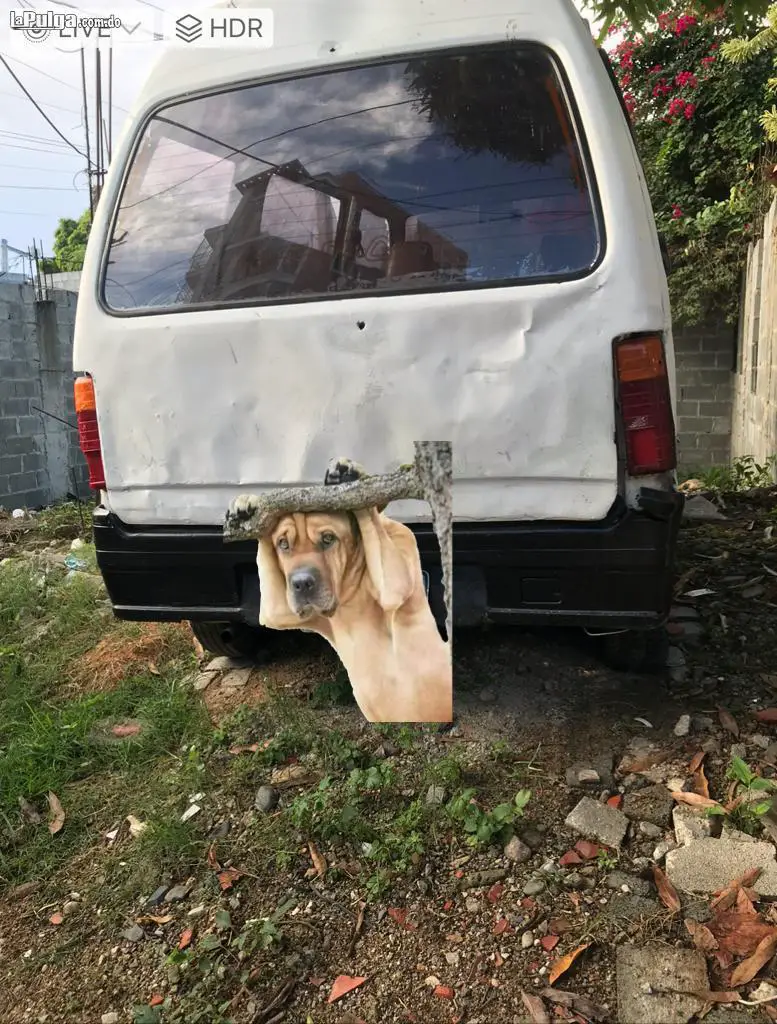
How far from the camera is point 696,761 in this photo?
2354 mm

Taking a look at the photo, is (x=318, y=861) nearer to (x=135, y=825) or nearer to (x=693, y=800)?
(x=135, y=825)

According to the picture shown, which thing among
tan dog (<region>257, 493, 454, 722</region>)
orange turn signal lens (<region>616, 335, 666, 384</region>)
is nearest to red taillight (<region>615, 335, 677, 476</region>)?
orange turn signal lens (<region>616, 335, 666, 384</region>)

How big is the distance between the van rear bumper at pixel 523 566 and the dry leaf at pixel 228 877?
27.3 inches

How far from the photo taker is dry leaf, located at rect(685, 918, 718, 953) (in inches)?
68.9

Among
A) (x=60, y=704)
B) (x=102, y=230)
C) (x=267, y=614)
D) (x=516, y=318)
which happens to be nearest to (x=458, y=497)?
(x=516, y=318)

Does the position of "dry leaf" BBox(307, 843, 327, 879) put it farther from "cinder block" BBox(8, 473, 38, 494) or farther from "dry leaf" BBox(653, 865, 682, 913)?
"cinder block" BBox(8, 473, 38, 494)

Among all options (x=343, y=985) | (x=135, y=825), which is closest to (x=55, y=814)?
(x=135, y=825)

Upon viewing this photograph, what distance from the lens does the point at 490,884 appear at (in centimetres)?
199

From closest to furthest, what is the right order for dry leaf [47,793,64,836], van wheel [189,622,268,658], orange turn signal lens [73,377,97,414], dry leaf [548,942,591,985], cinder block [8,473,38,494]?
dry leaf [548,942,591,985] < orange turn signal lens [73,377,97,414] < dry leaf [47,793,64,836] < van wheel [189,622,268,658] < cinder block [8,473,38,494]

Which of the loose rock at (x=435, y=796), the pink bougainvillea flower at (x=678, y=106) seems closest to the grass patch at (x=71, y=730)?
the loose rock at (x=435, y=796)

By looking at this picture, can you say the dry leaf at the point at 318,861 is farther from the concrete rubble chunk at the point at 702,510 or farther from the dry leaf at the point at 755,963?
the concrete rubble chunk at the point at 702,510

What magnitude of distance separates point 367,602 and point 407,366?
2.03 feet

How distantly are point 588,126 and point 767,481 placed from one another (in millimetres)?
4262
